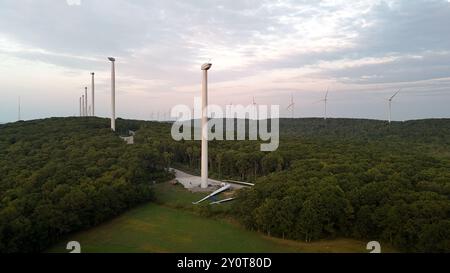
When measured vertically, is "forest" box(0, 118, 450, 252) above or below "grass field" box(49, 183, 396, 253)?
above

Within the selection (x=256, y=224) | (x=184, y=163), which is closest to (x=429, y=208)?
(x=256, y=224)

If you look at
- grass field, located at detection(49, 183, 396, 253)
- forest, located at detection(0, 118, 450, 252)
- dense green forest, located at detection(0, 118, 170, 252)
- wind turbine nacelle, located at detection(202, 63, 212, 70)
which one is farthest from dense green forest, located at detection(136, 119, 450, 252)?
wind turbine nacelle, located at detection(202, 63, 212, 70)

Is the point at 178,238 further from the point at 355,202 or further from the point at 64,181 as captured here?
the point at 355,202

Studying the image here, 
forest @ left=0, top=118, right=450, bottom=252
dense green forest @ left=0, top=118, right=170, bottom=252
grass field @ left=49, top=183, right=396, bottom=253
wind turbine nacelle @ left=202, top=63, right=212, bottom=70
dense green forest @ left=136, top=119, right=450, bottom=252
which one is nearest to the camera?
dense green forest @ left=136, top=119, right=450, bottom=252

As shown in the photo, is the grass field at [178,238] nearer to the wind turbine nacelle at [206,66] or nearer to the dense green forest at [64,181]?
the dense green forest at [64,181]

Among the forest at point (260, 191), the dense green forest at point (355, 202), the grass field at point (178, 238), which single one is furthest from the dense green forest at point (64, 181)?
the dense green forest at point (355, 202)

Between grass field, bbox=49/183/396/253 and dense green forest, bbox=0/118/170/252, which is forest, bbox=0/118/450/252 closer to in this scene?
dense green forest, bbox=0/118/170/252
